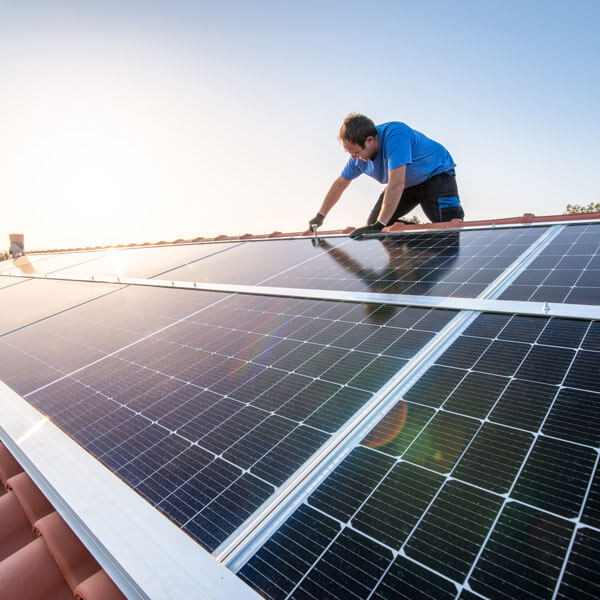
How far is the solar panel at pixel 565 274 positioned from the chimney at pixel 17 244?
83.2ft

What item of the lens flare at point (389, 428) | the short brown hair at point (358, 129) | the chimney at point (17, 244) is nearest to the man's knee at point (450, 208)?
the short brown hair at point (358, 129)

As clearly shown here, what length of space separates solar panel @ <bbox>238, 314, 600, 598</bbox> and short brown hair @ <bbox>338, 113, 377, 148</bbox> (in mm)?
5547

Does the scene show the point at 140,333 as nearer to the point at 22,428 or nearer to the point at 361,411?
the point at 22,428

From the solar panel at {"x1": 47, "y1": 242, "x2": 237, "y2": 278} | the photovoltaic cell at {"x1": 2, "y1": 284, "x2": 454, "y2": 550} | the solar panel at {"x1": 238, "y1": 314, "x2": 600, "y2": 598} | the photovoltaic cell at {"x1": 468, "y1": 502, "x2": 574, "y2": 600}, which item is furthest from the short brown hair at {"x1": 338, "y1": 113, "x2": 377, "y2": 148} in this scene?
the photovoltaic cell at {"x1": 468, "y1": 502, "x2": 574, "y2": 600}

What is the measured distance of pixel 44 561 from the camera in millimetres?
2576

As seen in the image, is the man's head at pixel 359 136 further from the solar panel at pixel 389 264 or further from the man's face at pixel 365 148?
the solar panel at pixel 389 264

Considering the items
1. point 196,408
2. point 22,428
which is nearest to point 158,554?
point 196,408

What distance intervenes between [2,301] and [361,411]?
32.5ft

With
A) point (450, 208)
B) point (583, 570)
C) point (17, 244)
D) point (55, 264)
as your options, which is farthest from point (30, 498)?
point (17, 244)

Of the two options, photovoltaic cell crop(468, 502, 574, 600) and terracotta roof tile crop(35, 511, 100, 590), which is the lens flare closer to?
photovoltaic cell crop(468, 502, 574, 600)

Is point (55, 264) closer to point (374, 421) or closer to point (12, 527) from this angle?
point (12, 527)

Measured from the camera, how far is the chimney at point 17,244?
72.4ft

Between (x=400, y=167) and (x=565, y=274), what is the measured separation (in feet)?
11.7

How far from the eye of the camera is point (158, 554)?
6.32 ft
